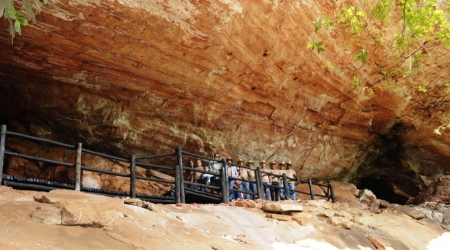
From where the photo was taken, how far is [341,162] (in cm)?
1580

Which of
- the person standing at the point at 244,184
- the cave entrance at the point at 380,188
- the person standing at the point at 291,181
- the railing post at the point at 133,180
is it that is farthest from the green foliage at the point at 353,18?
the cave entrance at the point at 380,188

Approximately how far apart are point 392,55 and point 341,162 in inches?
207

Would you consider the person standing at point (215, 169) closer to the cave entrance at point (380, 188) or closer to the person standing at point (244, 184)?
the person standing at point (244, 184)

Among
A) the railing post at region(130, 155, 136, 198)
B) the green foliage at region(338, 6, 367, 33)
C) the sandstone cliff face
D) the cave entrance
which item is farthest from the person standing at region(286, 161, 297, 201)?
the cave entrance

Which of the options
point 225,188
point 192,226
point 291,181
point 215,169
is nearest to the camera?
point 192,226

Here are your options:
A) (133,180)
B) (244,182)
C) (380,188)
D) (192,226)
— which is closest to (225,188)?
(133,180)

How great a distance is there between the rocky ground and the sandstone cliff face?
4264 millimetres

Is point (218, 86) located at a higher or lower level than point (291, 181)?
higher

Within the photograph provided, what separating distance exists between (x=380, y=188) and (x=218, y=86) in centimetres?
1165

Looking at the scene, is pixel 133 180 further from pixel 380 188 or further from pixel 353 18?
pixel 380 188

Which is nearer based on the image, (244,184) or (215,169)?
(244,184)

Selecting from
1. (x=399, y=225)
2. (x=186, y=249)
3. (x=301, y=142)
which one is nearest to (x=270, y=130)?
(x=301, y=142)

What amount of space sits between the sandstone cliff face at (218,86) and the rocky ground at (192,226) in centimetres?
426

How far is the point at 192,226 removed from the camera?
5.02m
